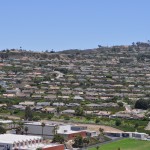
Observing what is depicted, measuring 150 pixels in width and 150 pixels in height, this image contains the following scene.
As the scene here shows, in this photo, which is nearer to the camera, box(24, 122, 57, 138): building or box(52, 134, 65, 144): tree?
box(52, 134, 65, 144): tree

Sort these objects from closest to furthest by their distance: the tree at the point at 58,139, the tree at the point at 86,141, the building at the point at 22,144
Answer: the building at the point at 22,144 < the tree at the point at 58,139 < the tree at the point at 86,141

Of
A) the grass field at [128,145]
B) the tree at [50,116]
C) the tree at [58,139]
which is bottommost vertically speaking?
the grass field at [128,145]

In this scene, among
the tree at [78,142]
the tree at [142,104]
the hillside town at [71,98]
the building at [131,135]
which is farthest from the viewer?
the tree at [142,104]

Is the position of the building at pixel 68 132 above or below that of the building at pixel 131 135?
above

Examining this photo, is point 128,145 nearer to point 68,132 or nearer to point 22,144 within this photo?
point 68,132

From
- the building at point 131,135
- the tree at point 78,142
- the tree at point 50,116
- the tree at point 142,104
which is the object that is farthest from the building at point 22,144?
the tree at point 142,104

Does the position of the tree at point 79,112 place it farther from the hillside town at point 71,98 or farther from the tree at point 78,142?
the tree at point 78,142

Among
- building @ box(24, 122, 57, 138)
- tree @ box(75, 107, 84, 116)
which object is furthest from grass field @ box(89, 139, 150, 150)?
tree @ box(75, 107, 84, 116)

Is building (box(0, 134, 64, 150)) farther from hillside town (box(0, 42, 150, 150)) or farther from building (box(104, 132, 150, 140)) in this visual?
building (box(104, 132, 150, 140))

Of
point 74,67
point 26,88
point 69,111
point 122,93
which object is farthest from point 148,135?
point 74,67
